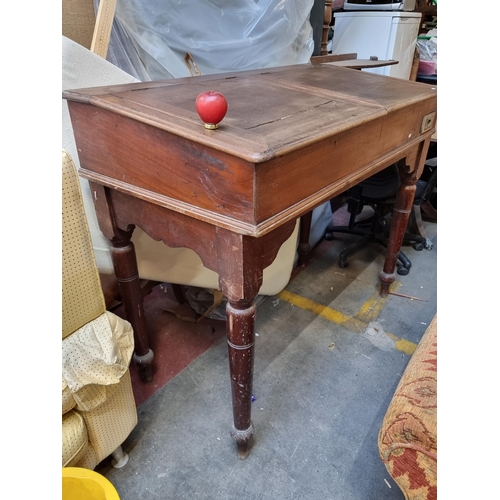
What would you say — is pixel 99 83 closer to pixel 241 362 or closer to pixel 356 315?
pixel 241 362

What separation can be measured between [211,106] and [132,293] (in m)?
0.80

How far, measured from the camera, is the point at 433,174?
8.20ft

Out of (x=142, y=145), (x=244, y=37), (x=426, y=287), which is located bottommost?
(x=426, y=287)

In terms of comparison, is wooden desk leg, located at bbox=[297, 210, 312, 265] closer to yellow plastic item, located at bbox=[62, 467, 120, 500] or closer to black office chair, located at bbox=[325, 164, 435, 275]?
black office chair, located at bbox=[325, 164, 435, 275]

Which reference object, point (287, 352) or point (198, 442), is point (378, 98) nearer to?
point (287, 352)

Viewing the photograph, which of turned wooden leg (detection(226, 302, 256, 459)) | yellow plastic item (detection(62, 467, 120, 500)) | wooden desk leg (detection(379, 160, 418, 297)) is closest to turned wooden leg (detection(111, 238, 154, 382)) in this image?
turned wooden leg (detection(226, 302, 256, 459))

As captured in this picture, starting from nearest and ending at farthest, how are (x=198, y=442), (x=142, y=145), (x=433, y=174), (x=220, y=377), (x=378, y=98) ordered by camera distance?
(x=142, y=145) < (x=378, y=98) < (x=198, y=442) < (x=220, y=377) < (x=433, y=174)

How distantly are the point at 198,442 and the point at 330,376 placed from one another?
1.91ft

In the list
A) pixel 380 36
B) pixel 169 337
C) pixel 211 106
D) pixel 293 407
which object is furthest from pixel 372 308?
pixel 380 36

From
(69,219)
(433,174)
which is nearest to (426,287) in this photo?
(433,174)

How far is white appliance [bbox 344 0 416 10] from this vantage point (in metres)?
2.61

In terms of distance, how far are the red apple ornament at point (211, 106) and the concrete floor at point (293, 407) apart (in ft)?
3.52

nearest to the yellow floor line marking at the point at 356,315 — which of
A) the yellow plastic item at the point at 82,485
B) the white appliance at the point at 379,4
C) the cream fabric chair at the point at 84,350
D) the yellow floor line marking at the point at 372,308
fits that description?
the yellow floor line marking at the point at 372,308

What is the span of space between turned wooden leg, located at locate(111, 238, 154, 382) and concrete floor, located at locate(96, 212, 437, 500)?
125mm
